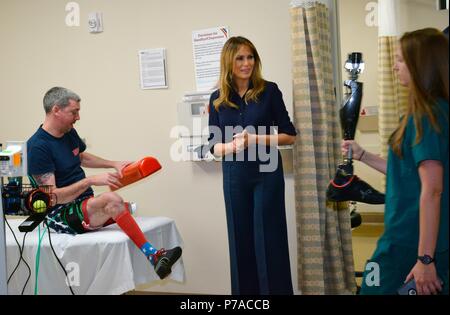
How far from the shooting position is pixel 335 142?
3082mm

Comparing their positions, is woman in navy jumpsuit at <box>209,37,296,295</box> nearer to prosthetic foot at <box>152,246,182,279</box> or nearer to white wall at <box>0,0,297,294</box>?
prosthetic foot at <box>152,246,182,279</box>

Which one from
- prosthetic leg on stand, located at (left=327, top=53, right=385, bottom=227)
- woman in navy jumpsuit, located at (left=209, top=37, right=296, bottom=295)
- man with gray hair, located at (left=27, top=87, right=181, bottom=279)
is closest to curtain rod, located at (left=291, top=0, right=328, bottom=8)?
woman in navy jumpsuit, located at (left=209, top=37, right=296, bottom=295)

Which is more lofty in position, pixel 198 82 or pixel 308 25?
pixel 308 25

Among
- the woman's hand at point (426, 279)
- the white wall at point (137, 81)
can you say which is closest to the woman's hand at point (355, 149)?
the woman's hand at point (426, 279)

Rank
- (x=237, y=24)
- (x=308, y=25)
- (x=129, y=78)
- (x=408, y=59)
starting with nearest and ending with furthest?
(x=408, y=59) → (x=308, y=25) → (x=237, y=24) → (x=129, y=78)

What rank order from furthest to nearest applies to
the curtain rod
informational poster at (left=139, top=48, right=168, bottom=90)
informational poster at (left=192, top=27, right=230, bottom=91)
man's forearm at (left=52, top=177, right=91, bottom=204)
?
informational poster at (left=139, top=48, right=168, bottom=90)
informational poster at (left=192, top=27, right=230, bottom=91)
the curtain rod
man's forearm at (left=52, top=177, right=91, bottom=204)

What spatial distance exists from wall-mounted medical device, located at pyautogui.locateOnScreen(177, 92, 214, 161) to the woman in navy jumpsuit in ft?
2.53

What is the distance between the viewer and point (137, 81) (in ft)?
12.2

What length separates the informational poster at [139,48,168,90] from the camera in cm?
363

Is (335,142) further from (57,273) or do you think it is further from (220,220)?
(57,273)

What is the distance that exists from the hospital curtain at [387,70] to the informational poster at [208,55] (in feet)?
3.40

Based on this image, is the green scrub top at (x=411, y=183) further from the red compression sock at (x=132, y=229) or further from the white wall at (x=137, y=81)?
the white wall at (x=137, y=81)

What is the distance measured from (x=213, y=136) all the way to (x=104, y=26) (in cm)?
149

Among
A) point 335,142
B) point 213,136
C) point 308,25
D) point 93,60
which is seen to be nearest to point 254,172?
point 213,136
